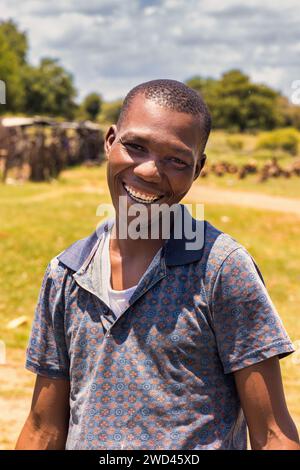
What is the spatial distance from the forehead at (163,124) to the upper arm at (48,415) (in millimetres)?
703

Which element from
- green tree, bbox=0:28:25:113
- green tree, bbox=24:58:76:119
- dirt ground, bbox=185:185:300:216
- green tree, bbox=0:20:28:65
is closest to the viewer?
dirt ground, bbox=185:185:300:216

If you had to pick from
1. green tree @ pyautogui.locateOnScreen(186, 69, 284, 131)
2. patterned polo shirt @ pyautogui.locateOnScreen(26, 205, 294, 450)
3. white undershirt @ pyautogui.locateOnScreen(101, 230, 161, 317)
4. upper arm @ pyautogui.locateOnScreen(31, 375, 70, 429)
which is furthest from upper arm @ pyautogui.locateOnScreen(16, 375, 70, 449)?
green tree @ pyautogui.locateOnScreen(186, 69, 284, 131)

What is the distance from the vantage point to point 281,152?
99.9 ft

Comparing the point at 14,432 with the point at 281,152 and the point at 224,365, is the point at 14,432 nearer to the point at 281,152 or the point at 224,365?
the point at 224,365

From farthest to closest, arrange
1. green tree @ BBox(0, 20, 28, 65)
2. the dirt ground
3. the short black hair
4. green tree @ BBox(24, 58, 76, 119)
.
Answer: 1. green tree @ BBox(0, 20, 28, 65)
2. green tree @ BBox(24, 58, 76, 119)
3. the dirt ground
4. the short black hair

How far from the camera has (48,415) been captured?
1.75 metres

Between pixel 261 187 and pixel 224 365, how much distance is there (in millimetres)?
16808

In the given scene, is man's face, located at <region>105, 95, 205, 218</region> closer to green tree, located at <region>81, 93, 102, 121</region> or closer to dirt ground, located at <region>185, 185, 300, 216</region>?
dirt ground, located at <region>185, 185, 300, 216</region>

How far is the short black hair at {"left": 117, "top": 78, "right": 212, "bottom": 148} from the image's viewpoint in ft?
5.29

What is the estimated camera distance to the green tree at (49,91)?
5744 centimetres

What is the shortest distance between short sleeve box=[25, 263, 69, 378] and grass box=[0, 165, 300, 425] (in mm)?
3356

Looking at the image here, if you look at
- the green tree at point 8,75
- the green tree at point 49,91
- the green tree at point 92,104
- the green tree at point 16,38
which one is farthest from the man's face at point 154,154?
the green tree at point 92,104

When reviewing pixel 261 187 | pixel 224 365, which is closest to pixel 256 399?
pixel 224 365

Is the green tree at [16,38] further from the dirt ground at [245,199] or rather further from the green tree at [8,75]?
the dirt ground at [245,199]
